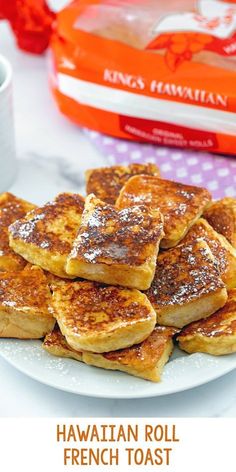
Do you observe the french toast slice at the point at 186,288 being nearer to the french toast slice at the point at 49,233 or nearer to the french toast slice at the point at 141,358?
the french toast slice at the point at 141,358

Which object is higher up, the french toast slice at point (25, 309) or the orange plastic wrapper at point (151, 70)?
the orange plastic wrapper at point (151, 70)

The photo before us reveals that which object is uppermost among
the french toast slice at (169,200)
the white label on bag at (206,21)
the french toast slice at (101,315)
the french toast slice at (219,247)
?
the white label on bag at (206,21)

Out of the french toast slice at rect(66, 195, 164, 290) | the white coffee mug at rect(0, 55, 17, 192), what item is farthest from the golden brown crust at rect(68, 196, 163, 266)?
the white coffee mug at rect(0, 55, 17, 192)

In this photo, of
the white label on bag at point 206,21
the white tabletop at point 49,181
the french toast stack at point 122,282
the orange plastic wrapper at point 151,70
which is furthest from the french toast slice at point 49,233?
the white label on bag at point 206,21

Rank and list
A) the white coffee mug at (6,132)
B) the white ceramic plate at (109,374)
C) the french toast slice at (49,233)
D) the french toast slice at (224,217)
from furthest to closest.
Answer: the white coffee mug at (6,132), the french toast slice at (224,217), the french toast slice at (49,233), the white ceramic plate at (109,374)

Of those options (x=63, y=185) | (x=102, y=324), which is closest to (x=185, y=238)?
(x=102, y=324)

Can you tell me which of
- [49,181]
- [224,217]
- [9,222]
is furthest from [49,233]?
[49,181]
